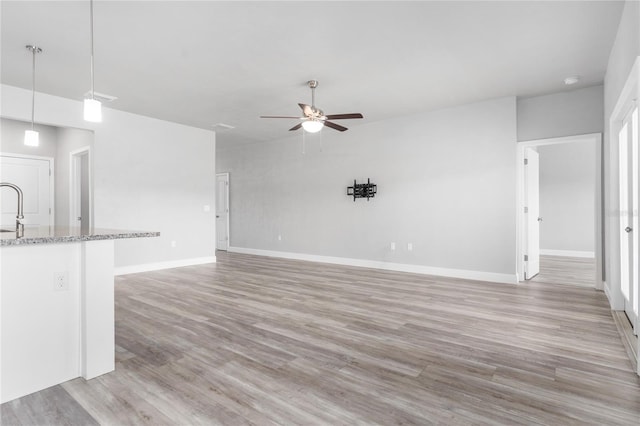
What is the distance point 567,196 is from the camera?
8.00m

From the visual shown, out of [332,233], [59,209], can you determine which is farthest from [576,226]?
[59,209]

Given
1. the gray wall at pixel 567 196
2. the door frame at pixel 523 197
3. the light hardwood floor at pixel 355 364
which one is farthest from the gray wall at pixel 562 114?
the gray wall at pixel 567 196

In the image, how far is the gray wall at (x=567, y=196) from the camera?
7.74m

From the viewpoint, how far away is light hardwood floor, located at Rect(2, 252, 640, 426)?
5.92ft

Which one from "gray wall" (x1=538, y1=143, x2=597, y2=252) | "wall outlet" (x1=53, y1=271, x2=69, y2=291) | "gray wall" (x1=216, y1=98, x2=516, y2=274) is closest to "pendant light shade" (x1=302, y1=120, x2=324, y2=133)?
"gray wall" (x1=216, y1=98, x2=516, y2=274)

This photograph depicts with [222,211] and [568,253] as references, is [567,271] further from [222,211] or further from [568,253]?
[222,211]

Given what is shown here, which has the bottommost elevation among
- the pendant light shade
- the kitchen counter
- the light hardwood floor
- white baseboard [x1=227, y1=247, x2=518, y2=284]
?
the light hardwood floor

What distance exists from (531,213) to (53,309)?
20.0 feet

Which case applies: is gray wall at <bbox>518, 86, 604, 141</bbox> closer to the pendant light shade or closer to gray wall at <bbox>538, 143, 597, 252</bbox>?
the pendant light shade

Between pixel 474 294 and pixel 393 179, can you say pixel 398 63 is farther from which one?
pixel 474 294

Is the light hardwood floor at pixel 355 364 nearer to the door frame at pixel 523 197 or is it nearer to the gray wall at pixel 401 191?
the door frame at pixel 523 197

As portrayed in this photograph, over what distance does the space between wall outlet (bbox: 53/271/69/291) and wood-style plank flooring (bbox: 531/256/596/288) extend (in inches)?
232

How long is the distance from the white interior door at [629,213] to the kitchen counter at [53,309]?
13.4 feet

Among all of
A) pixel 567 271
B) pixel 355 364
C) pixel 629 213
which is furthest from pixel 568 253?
pixel 355 364
